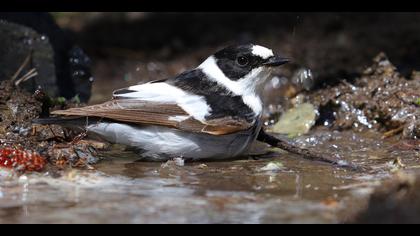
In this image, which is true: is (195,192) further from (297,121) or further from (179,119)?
(297,121)

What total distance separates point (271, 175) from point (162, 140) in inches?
36.6

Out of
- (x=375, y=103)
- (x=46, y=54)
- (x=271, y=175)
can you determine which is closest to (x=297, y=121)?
(x=375, y=103)

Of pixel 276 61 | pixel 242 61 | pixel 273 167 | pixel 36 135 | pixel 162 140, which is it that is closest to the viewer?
pixel 273 167

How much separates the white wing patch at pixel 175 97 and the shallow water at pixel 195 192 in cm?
40

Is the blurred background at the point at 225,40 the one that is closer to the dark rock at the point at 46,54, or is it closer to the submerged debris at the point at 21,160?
the dark rock at the point at 46,54

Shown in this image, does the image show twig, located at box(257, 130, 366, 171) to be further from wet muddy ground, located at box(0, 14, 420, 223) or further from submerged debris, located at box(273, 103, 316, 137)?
submerged debris, located at box(273, 103, 316, 137)

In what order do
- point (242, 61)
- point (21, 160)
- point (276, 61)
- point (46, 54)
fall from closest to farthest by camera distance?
point (21, 160), point (276, 61), point (242, 61), point (46, 54)

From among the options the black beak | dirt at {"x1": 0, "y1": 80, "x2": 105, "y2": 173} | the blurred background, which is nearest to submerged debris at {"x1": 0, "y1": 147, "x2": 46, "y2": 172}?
dirt at {"x1": 0, "y1": 80, "x2": 105, "y2": 173}

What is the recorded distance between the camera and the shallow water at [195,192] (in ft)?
12.3

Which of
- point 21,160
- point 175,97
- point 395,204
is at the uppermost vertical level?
point 175,97

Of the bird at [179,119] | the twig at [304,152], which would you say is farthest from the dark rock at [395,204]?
the bird at [179,119]

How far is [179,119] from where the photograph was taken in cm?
541

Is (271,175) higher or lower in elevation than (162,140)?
lower
